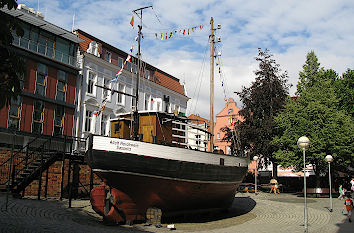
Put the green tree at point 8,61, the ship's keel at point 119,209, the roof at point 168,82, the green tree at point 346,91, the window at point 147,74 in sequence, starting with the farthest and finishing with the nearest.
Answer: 1. the roof at point 168,82
2. the window at point 147,74
3. the green tree at point 346,91
4. the ship's keel at point 119,209
5. the green tree at point 8,61

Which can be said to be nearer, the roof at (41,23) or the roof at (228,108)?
the roof at (41,23)

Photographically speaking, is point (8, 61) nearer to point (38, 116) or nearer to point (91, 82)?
point (38, 116)

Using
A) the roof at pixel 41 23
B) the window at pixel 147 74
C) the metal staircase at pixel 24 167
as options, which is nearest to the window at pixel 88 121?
the roof at pixel 41 23

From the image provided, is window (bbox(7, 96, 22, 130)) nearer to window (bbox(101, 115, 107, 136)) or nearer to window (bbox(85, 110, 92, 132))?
window (bbox(85, 110, 92, 132))

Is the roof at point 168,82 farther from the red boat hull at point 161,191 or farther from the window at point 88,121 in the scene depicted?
the red boat hull at point 161,191

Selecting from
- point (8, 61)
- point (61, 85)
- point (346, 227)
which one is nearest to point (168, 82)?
point (61, 85)

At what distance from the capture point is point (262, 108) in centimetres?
3291

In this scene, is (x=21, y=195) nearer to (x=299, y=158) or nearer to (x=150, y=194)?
(x=150, y=194)

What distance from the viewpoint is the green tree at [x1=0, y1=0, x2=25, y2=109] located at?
536cm

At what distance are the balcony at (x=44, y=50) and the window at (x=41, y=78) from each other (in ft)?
3.45

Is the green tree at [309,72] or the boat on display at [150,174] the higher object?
the green tree at [309,72]

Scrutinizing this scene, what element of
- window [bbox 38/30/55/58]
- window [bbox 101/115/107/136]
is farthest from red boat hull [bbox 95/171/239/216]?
window [bbox 101/115/107/136]

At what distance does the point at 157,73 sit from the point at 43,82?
15.7 meters

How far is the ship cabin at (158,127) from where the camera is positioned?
1620 cm
